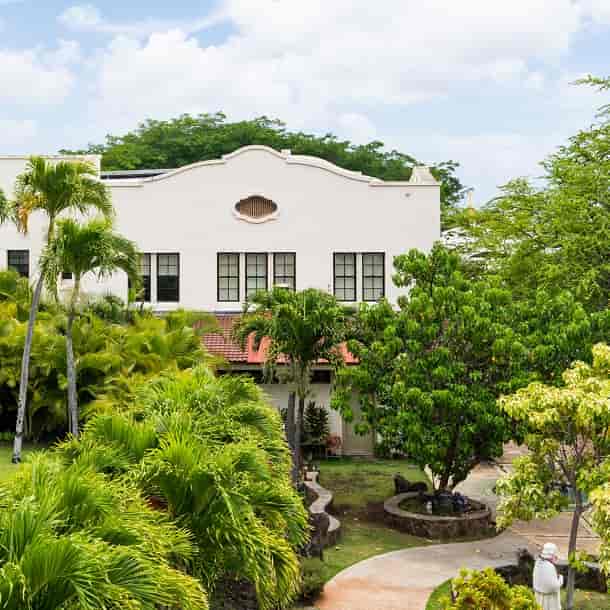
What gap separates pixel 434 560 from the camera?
15727 mm

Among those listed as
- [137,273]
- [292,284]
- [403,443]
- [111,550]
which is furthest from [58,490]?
[292,284]

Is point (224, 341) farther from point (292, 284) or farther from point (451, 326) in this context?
point (451, 326)

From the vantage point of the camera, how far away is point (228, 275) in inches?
1078

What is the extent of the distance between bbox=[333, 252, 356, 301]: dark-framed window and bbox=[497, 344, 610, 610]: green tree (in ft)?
47.5

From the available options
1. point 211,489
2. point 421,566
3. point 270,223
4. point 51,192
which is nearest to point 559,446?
point 421,566

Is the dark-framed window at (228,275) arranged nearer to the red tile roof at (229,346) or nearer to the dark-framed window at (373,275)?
the red tile roof at (229,346)

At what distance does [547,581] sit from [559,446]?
244 cm

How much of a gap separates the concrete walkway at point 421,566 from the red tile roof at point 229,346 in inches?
348

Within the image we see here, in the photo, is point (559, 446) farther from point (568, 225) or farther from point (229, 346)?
point (229, 346)

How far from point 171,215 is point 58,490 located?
70.2ft

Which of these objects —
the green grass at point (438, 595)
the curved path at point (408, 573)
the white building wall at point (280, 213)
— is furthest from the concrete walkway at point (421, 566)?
the white building wall at point (280, 213)

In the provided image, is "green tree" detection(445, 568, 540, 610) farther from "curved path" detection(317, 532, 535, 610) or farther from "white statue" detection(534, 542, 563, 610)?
"curved path" detection(317, 532, 535, 610)

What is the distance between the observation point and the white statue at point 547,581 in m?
10.8

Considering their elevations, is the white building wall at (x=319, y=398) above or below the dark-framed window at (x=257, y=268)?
below
